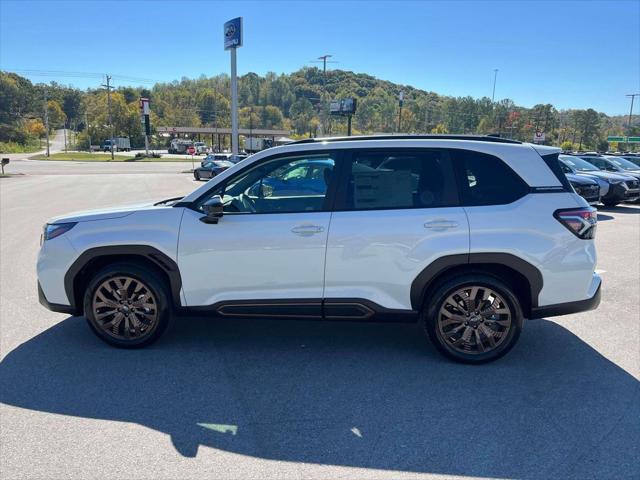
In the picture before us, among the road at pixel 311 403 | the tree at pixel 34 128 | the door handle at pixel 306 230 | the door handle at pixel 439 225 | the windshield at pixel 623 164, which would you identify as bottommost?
the road at pixel 311 403

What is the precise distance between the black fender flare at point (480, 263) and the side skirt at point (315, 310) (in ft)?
0.95

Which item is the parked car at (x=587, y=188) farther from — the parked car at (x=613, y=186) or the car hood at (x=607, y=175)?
the car hood at (x=607, y=175)

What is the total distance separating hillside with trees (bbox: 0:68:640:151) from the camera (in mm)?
103925

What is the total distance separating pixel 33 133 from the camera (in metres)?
111

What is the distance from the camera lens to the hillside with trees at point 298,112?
10393 cm

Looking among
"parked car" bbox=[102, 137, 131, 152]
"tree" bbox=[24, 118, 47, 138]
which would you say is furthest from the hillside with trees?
"parked car" bbox=[102, 137, 131, 152]

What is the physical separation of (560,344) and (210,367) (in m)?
3.21

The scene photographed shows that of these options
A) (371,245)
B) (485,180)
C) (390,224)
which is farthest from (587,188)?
(371,245)

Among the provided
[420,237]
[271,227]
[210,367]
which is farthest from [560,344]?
[210,367]

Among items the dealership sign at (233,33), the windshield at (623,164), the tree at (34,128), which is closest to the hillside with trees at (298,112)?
the tree at (34,128)

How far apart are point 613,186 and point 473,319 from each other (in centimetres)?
1349

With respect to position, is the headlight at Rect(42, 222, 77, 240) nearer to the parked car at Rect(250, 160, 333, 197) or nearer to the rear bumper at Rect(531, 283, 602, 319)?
the parked car at Rect(250, 160, 333, 197)

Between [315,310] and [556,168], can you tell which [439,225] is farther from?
[315,310]

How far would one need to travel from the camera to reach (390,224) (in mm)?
3834
